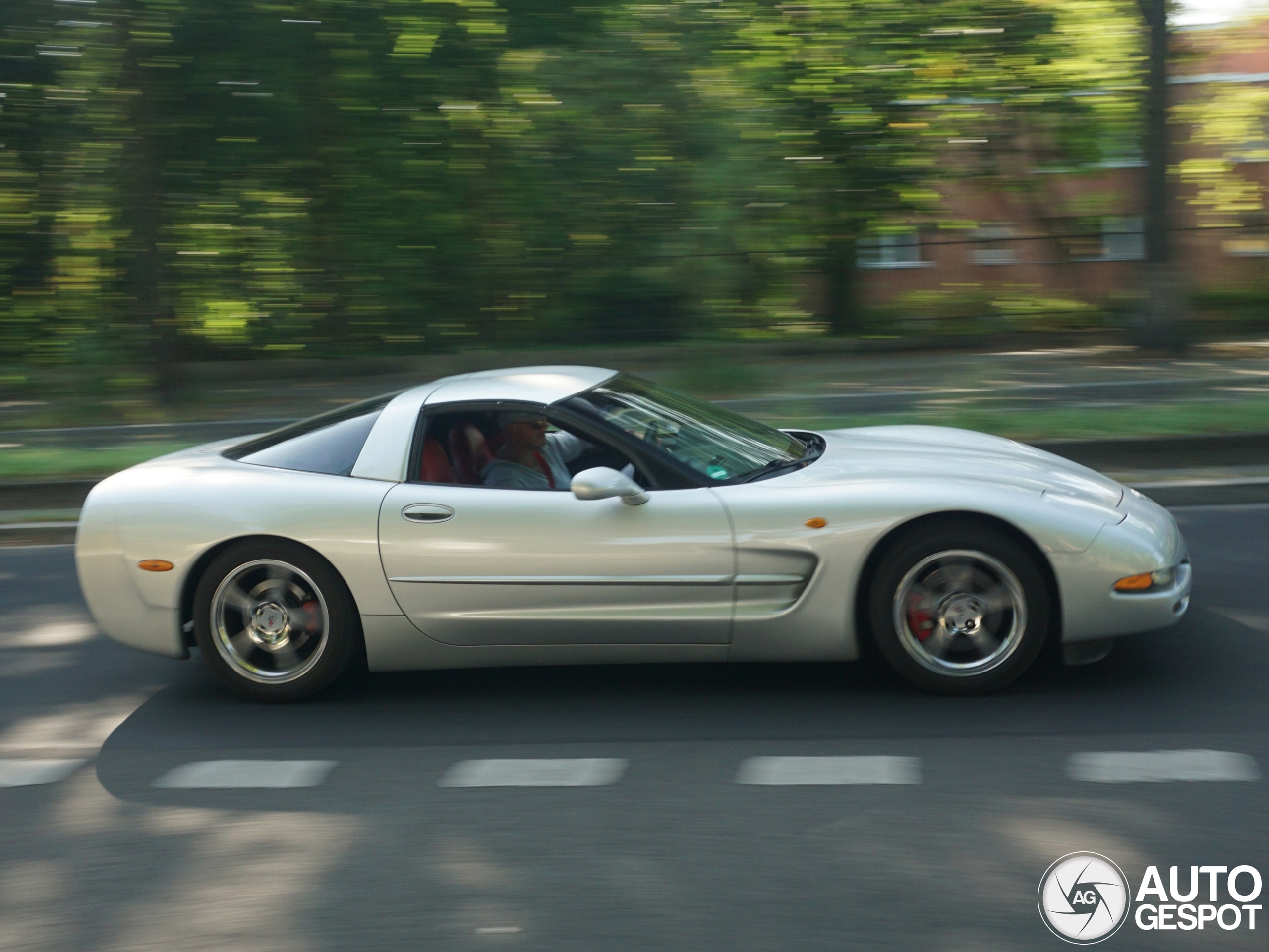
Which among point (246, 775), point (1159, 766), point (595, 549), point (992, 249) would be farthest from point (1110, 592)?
point (992, 249)

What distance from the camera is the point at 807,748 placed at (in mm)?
4145

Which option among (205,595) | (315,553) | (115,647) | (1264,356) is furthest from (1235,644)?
(1264,356)

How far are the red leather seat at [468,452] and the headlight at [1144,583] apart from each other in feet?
7.22

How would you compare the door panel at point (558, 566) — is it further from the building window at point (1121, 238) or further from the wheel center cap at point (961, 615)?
the building window at point (1121, 238)

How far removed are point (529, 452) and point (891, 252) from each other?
13.8 metres

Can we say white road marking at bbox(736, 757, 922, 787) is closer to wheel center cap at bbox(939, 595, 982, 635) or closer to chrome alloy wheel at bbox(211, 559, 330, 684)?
wheel center cap at bbox(939, 595, 982, 635)

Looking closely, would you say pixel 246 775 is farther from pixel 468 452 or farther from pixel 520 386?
pixel 520 386

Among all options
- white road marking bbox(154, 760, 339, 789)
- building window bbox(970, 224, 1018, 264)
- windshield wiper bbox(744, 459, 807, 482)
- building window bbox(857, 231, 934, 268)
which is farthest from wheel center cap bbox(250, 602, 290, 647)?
building window bbox(970, 224, 1018, 264)

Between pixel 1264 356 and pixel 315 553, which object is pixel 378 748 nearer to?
pixel 315 553

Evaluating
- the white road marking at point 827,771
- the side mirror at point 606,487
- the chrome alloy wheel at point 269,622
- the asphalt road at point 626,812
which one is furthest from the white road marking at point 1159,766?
the chrome alloy wheel at point 269,622

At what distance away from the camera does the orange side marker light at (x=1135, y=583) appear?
4.33 metres

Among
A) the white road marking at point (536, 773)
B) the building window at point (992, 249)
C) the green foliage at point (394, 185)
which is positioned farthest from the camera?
the building window at point (992, 249)

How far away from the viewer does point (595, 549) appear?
454 centimetres

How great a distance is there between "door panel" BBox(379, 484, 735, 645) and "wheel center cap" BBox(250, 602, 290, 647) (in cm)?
48
